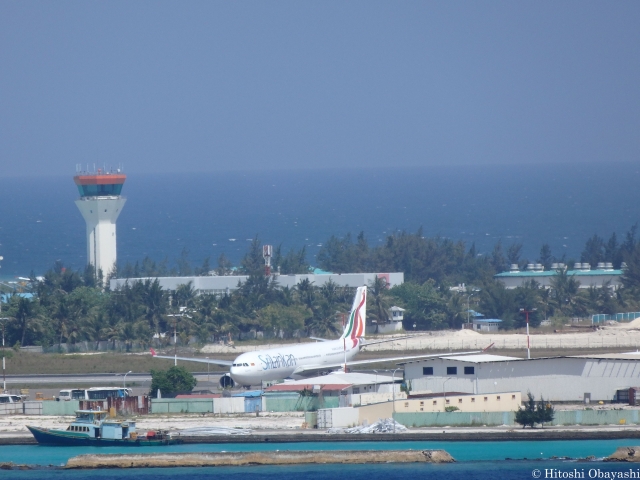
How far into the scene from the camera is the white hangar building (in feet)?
216

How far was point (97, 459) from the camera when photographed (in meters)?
54.8

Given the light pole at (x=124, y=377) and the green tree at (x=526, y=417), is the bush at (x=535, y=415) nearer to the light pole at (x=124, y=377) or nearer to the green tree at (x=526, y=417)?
the green tree at (x=526, y=417)

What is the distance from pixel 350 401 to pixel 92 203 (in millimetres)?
74231

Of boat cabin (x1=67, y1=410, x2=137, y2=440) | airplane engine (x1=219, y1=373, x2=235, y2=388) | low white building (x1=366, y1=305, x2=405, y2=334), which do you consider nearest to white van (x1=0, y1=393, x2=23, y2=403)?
boat cabin (x1=67, y1=410, x2=137, y2=440)

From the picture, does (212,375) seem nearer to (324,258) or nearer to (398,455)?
(398,455)

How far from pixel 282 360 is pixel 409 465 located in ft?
68.8

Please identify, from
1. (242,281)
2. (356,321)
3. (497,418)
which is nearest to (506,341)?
(356,321)

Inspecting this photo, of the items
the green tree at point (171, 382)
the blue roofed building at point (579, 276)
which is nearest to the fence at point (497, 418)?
the green tree at point (171, 382)

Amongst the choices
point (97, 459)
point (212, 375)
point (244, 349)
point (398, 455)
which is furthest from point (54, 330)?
point (398, 455)

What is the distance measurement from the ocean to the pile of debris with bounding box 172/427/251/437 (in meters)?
1.52

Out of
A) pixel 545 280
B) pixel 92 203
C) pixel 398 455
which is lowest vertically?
pixel 398 455

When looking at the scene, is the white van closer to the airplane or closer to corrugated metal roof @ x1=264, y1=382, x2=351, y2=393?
the airplane

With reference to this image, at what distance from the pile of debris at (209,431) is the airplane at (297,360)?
396 inches

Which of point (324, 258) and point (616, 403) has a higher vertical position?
point (324, 258)
